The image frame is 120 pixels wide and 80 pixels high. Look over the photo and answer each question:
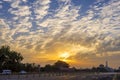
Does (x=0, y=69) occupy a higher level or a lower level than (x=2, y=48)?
lower

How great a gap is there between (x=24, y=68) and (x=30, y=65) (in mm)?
8161

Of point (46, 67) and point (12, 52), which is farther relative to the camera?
point (46, 67)

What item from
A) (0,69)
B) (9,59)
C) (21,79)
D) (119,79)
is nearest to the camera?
(21,79)

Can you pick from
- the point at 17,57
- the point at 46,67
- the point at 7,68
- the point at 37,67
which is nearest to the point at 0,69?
the point at 7,68

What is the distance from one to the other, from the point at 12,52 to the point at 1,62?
10.7m

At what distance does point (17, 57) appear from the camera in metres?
149

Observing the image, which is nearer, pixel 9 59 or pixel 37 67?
pixel 9 59

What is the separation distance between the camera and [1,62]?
140 m

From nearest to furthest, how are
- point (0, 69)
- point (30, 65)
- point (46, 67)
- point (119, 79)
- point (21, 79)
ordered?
1. point (21, 79)
2. point (119, 79)
3. point (0, 69)
4. point (30, 65)
5. point (46, 67)

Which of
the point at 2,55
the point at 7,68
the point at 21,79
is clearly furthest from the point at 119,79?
the point at 2,55

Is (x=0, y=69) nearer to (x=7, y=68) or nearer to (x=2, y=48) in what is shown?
(x=7, y=68)

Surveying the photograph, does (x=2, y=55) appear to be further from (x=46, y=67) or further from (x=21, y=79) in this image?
(x=21, y=79)

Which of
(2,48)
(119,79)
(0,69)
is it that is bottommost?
(119,79)

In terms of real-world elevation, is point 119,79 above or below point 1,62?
below
